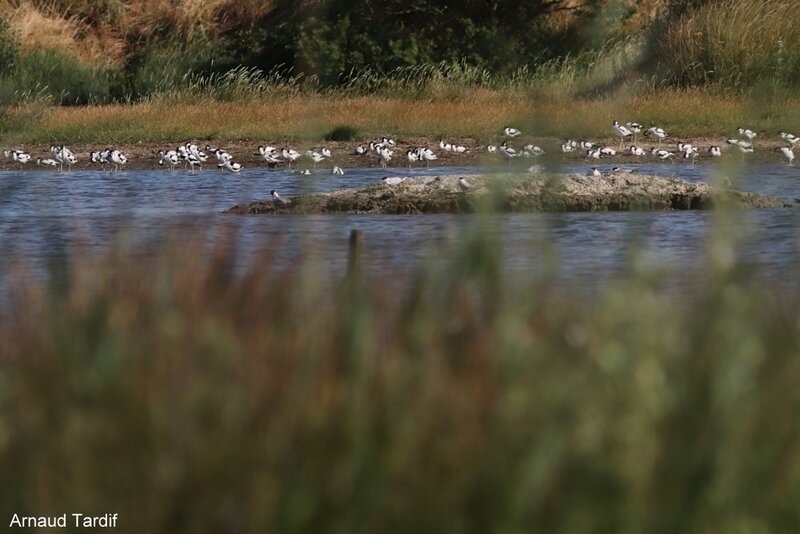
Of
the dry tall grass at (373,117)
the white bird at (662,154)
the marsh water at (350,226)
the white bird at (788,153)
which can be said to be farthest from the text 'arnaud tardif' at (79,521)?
the dry tall grass at (373,117)

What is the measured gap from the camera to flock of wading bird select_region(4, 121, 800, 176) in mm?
18781

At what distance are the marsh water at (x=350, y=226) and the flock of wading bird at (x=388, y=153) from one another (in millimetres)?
188

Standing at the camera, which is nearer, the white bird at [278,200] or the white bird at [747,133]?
the white bird at [278,200]

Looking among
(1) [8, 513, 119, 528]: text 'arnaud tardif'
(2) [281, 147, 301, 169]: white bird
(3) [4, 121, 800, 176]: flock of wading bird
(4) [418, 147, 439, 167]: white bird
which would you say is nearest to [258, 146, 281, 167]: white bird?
(3) [4, 121, 800, 176]: flock of wading bird

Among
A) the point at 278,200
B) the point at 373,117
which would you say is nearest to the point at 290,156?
the point at 373,117

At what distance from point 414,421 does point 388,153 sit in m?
15.2

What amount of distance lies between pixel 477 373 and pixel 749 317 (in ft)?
3.16

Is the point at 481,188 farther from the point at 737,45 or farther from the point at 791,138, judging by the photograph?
the point at 737,45

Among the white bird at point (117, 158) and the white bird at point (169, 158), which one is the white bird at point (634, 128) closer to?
the white bird at point (169, 158)

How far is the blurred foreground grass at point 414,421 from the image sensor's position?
136 inches

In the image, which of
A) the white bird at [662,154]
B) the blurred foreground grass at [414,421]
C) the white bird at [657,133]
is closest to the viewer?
the blurred foreground grass at [414,421]

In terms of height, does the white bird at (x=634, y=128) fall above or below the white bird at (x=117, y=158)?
above

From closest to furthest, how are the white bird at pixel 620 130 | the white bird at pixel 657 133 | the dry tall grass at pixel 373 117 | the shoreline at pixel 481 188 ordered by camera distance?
1. the shoreline at pixel 481 188
2. the white bird at pixel 620 130
3. the white bird at pixel 657 133
4. the dry tall grass at pixel 373 117

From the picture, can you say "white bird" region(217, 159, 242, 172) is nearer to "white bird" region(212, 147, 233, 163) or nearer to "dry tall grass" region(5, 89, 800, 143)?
"white bird" region(212, 147, 233, 163)
